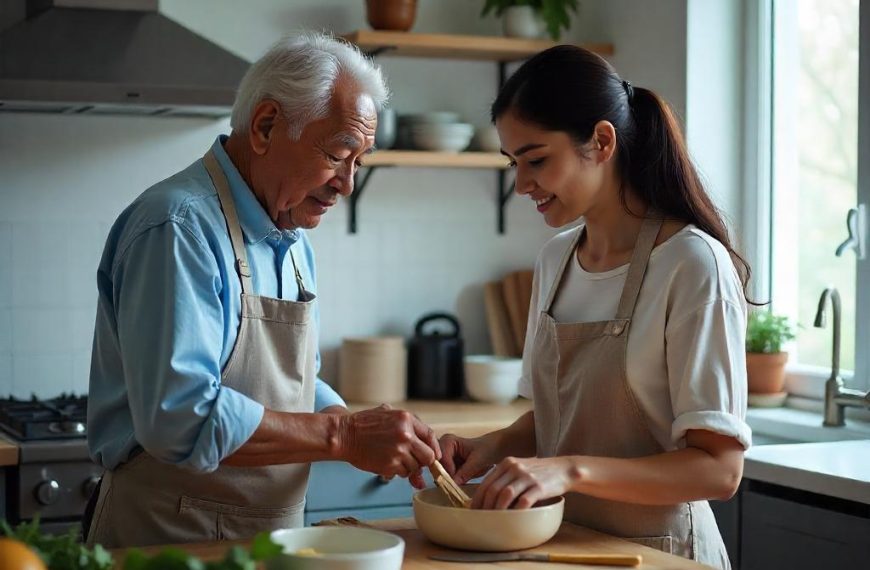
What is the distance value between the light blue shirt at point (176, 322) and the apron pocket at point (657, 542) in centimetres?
67

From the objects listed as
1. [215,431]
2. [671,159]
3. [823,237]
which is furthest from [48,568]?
[823,237]

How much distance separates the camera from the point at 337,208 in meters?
4.09

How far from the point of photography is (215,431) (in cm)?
179

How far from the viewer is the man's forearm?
6.18 ft

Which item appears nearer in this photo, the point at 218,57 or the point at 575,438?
the point at 575,438

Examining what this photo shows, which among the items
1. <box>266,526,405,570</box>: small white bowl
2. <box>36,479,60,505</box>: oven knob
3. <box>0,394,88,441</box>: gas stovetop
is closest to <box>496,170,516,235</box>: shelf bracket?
<box>0,394,88,441</box>: gas stovetop

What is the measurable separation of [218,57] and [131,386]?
1.95m

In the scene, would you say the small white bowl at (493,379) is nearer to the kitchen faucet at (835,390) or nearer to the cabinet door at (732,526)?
the kitchen faucet at (835,390)

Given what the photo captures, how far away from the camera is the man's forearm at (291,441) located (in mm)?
1883

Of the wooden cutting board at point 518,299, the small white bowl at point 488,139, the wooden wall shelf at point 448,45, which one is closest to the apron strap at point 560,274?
the wooden wall shelf at point 448,45

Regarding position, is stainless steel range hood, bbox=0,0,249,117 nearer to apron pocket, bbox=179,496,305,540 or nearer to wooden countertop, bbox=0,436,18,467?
wooden countertop, bbox=0,436,18,467

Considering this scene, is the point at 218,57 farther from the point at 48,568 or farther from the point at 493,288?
the point at 48,568

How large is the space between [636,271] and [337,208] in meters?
2.15

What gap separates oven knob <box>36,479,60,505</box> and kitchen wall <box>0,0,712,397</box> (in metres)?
0.68
